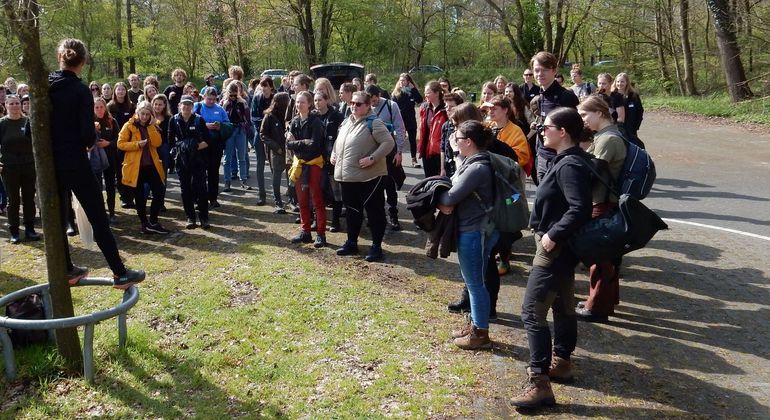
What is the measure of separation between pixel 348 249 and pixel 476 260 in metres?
2.86

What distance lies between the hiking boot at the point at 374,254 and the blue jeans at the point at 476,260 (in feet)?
8.00

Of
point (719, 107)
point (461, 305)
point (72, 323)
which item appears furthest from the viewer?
point (719, 107)

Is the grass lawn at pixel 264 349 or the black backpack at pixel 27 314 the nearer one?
the grass lawn at pixel 264 349

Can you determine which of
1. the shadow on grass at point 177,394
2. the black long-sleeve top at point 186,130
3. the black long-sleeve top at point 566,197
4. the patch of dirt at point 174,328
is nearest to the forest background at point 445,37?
the black long-sleeve top at point 186,130

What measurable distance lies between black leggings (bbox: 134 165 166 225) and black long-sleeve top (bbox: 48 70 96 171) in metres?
4.07

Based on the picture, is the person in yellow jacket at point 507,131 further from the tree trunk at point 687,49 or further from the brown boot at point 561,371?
the tree trunk at point 687,49

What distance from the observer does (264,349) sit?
482 centimetres

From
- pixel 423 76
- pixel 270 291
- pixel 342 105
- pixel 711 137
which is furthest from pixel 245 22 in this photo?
pixel 270 291

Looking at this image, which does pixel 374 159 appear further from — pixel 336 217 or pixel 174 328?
pixel 174 328

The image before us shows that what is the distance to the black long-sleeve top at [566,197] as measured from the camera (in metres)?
3.75

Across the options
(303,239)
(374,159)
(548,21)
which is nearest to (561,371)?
(374,159)

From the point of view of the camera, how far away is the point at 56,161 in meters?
4.25

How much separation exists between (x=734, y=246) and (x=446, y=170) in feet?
11.7

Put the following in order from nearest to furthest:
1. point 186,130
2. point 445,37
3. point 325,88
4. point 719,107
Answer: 1. point 325,88
2. point 186,130
3. point 719,107
4. point 445,37
